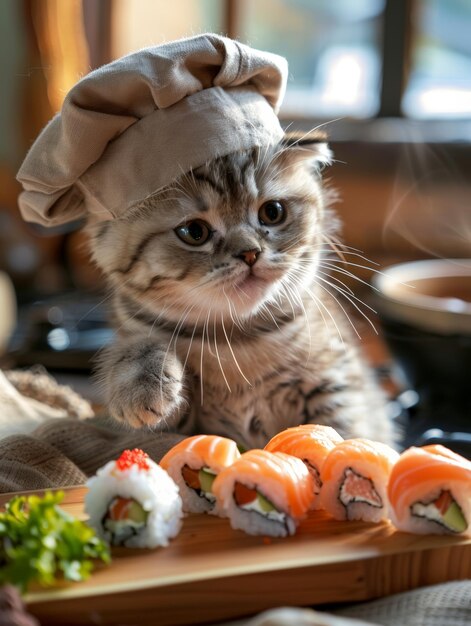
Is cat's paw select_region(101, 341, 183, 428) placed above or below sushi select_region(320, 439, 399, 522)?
below

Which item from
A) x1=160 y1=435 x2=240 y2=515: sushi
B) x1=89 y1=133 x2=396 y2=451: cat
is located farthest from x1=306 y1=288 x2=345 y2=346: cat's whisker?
x1=160 y1=435 x2=240 y2=515: sushi

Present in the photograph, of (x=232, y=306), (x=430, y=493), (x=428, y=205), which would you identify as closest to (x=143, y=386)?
(x=232, y=306)

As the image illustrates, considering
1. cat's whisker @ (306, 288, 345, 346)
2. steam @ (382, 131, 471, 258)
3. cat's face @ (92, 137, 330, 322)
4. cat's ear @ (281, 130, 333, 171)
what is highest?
cat's ear @ (281, 130, 333, 171)

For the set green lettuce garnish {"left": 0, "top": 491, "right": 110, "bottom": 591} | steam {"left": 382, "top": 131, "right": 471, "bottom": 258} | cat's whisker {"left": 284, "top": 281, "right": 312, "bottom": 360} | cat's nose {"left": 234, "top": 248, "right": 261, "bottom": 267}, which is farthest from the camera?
steam {"left": 382, "top": 131, "right": 471, "bottom": 258}

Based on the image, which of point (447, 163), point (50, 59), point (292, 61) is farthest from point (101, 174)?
point (292, 61)

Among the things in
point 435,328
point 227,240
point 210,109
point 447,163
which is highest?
point 210,109

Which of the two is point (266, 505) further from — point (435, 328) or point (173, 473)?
point (435, 328)

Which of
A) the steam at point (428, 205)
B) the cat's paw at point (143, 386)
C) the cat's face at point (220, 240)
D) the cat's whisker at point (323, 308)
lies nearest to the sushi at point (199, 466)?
the cat's paw at point (143, 386)

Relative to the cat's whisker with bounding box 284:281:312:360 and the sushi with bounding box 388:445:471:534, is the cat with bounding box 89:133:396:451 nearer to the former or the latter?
the cat's whisker with bounding box 284:281:312:360
